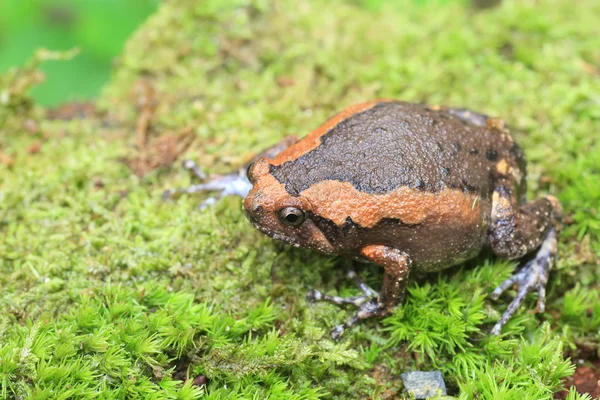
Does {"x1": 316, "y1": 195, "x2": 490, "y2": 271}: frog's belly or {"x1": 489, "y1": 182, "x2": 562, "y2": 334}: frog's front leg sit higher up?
{"x1": 316, "y1": 195, "x2": 490, "y2": 271}: frog's belly

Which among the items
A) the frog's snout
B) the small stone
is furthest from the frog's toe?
the frog's snout

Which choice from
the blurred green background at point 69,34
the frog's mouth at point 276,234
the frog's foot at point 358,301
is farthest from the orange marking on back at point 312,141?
the blurred green background at point 69,34

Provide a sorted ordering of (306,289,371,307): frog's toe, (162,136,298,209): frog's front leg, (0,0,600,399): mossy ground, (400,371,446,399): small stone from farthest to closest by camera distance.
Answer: (162,136,298,209): frog's front leg → (306,289,371,307): frog's toe → (400,371,446,399): small stone → (0,0,600,399): mossy ground

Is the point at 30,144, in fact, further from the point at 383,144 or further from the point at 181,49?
the point at 383,144

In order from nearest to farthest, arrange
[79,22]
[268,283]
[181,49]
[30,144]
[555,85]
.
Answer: [268,283]
[30,144]
[555,85]
[181,49]
[79,22]

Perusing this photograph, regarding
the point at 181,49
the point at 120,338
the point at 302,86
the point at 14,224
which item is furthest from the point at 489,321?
the point at 181,49

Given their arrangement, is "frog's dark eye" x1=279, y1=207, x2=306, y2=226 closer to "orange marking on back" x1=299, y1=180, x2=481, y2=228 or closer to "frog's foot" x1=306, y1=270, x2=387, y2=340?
"orange marking on back" x1=299, y1=180, x2=481, y2=228

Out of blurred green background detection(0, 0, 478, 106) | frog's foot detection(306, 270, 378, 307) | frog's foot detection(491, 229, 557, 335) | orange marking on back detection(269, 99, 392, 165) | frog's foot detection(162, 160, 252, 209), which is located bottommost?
frog's foot detection(491, 229, 557, 335)
